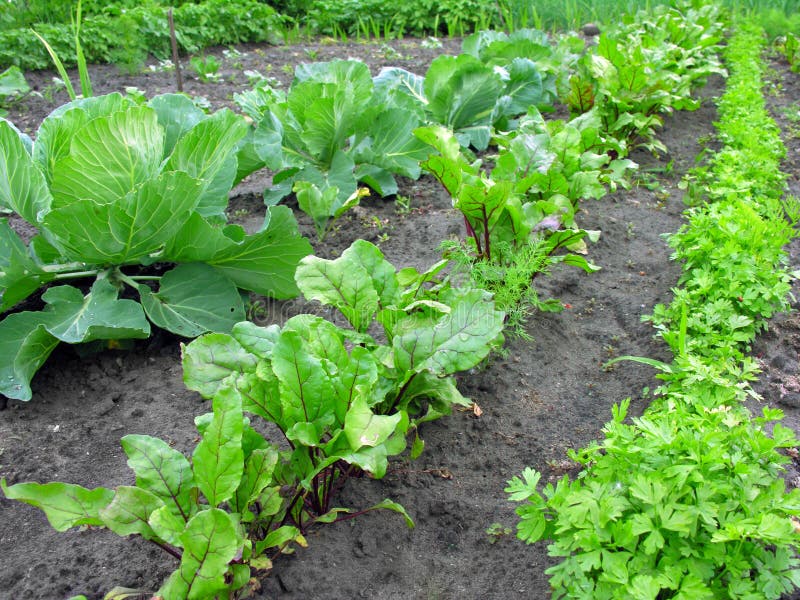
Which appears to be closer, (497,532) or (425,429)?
(497,532)

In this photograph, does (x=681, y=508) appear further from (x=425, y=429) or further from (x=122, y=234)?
(x=122, y=234)

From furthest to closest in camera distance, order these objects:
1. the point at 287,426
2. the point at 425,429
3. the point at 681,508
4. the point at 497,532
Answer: the point at 425,429, the point at 497,532, the point at 287,426, the point at 681,508

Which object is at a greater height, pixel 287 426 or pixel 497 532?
pixel 287 426

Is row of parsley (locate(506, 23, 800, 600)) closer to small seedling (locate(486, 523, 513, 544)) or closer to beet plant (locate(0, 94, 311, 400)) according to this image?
small seedling (locate(486, 523, 513, 544))

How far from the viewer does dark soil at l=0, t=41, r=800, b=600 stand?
1.80 meters

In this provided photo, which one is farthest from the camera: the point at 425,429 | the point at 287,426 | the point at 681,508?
the point at 425,429

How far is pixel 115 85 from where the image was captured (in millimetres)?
5523

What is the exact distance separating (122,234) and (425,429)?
1238mm

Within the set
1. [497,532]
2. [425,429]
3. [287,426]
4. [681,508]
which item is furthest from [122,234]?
[681,508]

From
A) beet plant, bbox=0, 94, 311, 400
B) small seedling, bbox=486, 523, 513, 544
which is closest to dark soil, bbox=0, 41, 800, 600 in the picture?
small seedling, bbox=486, 523, 513, 544

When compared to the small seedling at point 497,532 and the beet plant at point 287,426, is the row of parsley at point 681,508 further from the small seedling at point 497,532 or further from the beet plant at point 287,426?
the beet plant at point 287,426

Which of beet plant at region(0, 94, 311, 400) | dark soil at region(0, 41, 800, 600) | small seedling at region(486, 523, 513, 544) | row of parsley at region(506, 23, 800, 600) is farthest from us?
beet plant at region(0, 94, 311, 400)

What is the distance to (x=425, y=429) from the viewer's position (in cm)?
232

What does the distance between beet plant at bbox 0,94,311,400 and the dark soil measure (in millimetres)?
186
